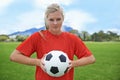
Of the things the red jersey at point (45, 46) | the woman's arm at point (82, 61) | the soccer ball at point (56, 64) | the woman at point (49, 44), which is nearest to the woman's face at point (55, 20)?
the woman at point (49, 44)

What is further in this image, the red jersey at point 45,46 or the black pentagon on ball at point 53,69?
the red jersey at point 45,46

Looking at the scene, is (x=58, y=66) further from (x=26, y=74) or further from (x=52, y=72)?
(x=26, y=74)

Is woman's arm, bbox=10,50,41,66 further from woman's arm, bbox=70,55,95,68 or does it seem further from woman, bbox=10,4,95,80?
woman's arm, bbox=70,55,95,68

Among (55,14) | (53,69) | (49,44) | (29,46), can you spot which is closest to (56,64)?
(53,69)

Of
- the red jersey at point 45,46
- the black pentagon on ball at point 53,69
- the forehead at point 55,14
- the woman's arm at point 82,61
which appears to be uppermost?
the forehead at point 55,14

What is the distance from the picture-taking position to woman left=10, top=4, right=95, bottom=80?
151 inches

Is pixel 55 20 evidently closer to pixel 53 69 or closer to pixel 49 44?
pixel 49 44

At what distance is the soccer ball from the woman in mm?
63

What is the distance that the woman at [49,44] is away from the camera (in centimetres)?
384

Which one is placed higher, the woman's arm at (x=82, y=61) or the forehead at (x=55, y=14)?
the forehead at (x=55, y=14)

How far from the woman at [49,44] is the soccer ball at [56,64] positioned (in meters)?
0.06

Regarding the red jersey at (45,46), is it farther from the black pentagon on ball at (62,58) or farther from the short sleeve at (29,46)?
the black pentagon on ball at (62,58)

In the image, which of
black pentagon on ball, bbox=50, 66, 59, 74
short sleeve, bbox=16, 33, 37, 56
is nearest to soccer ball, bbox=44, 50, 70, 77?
black pentagon on ball, bbox=50, 66, 59, 74

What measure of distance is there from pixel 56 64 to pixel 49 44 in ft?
0.84
